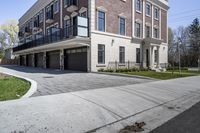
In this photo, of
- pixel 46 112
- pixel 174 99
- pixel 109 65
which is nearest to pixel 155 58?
pixel 109 65

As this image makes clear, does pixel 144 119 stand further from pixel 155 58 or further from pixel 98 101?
pixel 155 58

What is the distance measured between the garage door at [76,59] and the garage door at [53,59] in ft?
8.63

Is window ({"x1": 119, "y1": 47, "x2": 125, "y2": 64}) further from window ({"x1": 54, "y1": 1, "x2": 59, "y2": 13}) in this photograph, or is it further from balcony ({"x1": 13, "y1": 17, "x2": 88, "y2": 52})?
window ({"x1": 54, "y1": 1, "x2": 59, "y2": 13})

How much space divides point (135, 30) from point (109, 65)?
24.4ft

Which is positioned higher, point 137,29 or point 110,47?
point 137,29

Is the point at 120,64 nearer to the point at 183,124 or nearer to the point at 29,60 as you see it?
the point at 183,124

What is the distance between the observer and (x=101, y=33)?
20.5 m

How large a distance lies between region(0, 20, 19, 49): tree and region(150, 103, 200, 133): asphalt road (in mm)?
67750

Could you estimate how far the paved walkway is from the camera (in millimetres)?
4852

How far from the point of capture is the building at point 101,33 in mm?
19734

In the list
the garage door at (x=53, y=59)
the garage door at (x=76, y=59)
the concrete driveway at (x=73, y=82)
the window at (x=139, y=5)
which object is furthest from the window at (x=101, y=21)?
the garage door at (x=53, y=59)

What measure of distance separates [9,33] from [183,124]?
7113cm

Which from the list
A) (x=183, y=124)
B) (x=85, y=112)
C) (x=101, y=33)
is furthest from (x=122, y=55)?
(x=183, y=124)

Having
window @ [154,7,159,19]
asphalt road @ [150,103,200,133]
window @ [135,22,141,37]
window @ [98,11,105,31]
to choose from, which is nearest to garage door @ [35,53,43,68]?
window @ [98,11,105,31]
